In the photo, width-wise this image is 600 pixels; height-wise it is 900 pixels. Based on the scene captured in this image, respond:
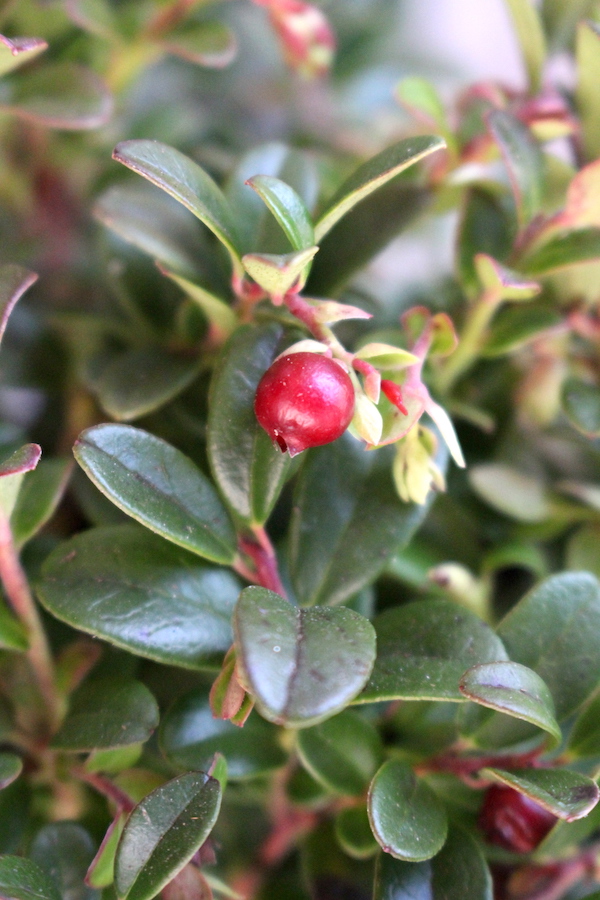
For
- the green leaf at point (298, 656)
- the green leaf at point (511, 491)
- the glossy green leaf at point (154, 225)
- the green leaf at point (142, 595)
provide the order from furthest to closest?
the green leaf at point (511, 491) → the glossy green leaf at point (154, 225) → the green leaf at point (142, 595) → the green leaf at point (298, 656)

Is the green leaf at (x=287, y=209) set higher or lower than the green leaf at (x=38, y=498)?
higher

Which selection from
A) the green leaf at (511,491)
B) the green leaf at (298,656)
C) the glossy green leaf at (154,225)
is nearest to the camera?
the green leaf at (298,656)

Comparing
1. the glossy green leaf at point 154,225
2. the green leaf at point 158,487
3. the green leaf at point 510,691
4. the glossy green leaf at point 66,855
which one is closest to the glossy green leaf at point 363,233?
the glossy green leaf at point 154,225

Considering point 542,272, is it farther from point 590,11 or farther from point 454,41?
point 454,41

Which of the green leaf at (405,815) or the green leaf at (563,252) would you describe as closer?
the green leaf at (405,815)

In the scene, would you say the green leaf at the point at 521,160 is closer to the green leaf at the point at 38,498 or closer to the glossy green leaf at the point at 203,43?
the glossy green leaf at the point at 203,43

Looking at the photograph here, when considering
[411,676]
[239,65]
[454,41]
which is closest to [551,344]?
[411,676]
